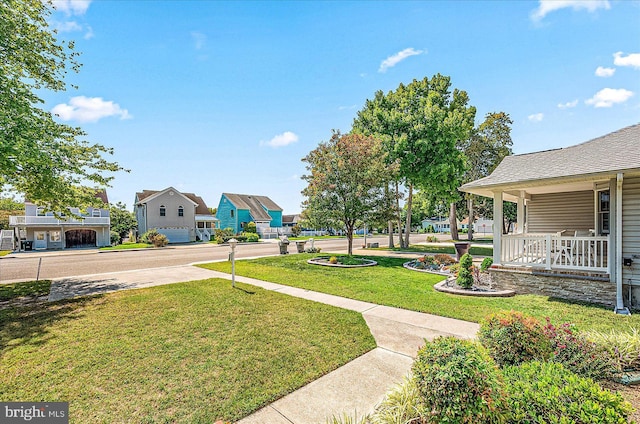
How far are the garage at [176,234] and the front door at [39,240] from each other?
9.29 m

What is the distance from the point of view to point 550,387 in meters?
2.56

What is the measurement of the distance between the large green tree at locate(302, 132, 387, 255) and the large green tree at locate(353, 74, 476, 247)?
4.99 meters

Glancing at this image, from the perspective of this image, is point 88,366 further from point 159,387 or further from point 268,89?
point 268,89

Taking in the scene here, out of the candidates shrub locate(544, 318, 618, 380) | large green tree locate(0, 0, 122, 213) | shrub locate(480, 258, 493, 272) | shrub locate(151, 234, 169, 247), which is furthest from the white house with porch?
shrub locate(151, 234, 169, 247)

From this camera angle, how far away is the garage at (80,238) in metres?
28.1

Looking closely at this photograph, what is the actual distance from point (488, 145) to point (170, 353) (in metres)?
31.1

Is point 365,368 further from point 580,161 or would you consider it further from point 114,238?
point 114,238

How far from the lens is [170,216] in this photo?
107 feet

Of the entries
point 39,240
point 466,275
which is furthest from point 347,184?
point 39,240

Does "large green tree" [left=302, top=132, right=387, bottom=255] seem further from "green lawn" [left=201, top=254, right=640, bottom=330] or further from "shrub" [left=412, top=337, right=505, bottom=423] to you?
"shrub" [left=412, top=337, right=505, bottom=423]

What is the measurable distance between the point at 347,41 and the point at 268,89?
424cm

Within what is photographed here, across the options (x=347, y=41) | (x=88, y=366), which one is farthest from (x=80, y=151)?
(x=347, y=41)

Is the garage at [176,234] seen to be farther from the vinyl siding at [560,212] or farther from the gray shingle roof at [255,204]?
the vinyl siding at [560,212]

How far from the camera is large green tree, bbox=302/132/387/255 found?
15.2 metres
